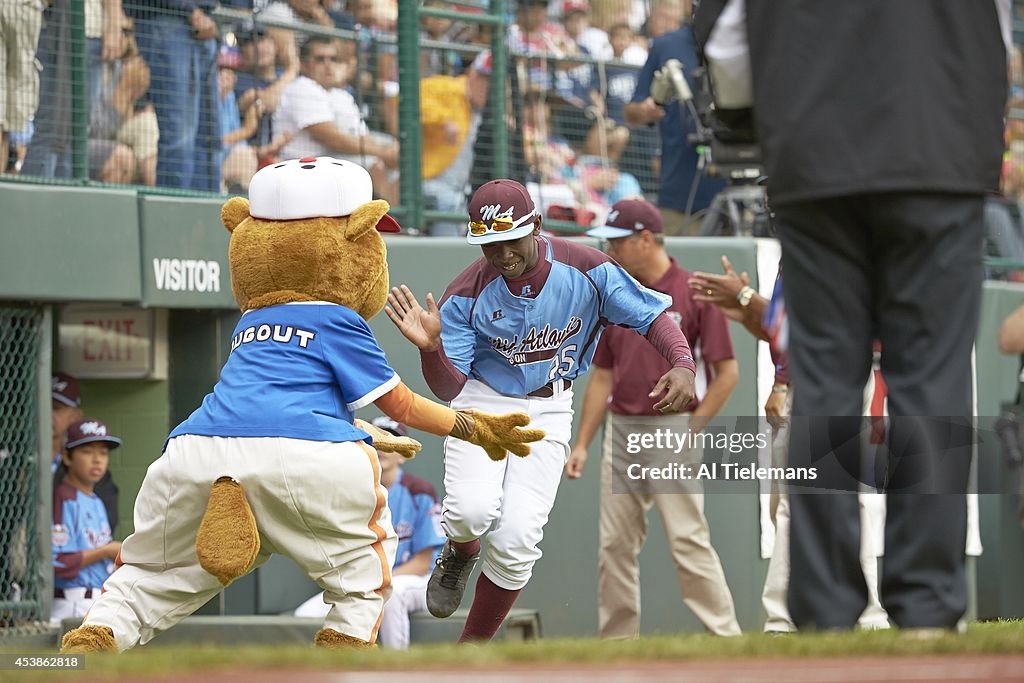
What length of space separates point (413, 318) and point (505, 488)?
0.95 meters

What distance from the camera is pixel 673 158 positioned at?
392 inches

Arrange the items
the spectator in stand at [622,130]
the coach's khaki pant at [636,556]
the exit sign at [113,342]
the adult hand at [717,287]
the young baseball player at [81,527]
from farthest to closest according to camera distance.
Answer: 1. the spectator in stand at [622,130]
2. the exit sign at [113,342]
3. the coach's khaki pant at [636,556]
4. the young baseball player at [81,527]
5. the adult hand at [717,287]

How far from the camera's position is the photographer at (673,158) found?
9.82 meters

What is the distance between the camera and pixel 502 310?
19.7 ft

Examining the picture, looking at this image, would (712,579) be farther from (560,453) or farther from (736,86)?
(736,86)

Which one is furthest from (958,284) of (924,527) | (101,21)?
(101,21)

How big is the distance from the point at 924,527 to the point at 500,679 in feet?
3.59

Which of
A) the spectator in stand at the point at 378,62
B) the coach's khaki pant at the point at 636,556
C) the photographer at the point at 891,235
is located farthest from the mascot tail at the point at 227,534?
the spectator in stand at the point at 378,62

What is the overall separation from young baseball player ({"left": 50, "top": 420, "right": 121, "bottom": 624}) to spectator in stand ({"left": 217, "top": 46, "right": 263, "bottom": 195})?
4.96 ft

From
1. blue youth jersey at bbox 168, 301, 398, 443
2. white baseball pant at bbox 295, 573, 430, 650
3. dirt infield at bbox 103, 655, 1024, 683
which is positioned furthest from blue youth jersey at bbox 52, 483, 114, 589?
dirt infield at bbox 103, 655, 1024, 683

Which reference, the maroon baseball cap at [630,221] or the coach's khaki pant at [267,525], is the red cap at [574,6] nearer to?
the maroon baseball cap at [630,221]

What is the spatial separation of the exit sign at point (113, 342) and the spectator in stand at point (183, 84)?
889 mm

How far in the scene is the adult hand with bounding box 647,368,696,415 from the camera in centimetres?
565

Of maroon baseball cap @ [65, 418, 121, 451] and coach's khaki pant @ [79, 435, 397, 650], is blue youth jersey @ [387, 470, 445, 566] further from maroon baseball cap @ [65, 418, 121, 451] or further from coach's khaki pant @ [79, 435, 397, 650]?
coach's khaki pant @ [79, 435, 397, 650]
